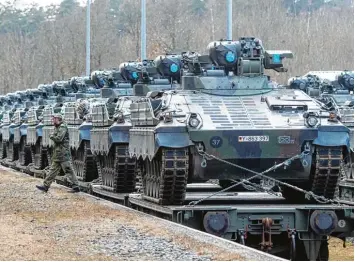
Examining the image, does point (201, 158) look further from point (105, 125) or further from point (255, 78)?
point (105, 125)

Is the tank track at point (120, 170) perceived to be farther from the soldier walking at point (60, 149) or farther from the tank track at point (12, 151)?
the tank track at point (12, 151)

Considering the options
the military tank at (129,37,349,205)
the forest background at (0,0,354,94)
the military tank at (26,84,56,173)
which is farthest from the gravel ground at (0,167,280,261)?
the forest background at (0,0,354,94)

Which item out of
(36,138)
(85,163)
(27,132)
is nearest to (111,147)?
(85,163)

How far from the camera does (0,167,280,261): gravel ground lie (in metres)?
13.5

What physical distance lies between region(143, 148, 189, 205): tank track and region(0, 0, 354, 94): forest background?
23.9 m

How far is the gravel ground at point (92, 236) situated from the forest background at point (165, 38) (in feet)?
78.8

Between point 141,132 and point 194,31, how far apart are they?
1481 inches

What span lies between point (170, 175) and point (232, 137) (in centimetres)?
111

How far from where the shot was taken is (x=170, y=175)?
17984 millimetres

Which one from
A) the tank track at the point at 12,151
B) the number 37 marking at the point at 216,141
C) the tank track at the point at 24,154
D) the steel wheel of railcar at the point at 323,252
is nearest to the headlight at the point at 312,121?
the number 37 marking at the point at 216,141

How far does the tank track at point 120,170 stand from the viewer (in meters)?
22.1

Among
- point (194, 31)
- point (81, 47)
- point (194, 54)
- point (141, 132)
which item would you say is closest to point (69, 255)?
point (141, 132)

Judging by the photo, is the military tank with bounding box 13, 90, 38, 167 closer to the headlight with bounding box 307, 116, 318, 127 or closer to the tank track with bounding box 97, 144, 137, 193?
the tank track with bounding box 97, 144, 137, 193

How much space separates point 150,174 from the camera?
787 inches
